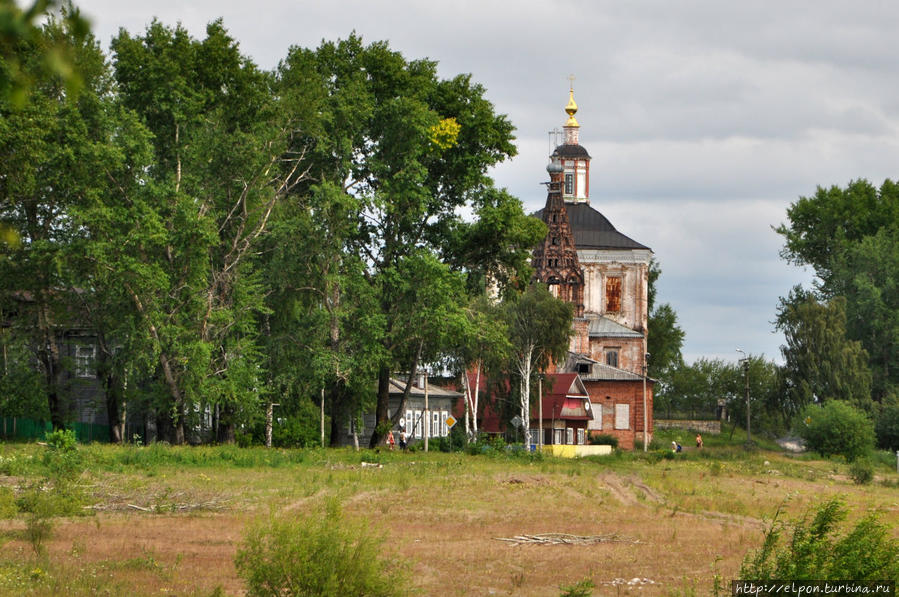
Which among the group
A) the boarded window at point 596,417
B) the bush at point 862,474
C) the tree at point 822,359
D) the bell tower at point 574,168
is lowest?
the bush at point 862,474

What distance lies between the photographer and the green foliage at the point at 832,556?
39.4ft

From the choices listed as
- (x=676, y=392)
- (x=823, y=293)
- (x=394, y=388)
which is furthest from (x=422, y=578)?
(x=676, y=392)

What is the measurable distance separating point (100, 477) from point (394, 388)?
41.5m

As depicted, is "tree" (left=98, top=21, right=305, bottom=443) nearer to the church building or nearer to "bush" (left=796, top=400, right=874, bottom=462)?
the church building

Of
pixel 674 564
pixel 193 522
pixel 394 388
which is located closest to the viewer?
pixel 674 564

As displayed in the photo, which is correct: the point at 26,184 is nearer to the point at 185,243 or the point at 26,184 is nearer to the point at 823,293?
the point at 185,243

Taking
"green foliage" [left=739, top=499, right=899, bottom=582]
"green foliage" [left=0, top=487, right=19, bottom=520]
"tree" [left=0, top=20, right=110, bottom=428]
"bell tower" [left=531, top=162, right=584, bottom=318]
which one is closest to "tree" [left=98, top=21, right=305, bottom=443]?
"tree" [left=0, top=20, right=110, bottom=428]

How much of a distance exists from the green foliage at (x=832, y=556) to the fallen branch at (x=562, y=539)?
9943mm

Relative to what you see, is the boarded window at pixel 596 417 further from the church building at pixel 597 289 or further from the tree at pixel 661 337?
the tree at pixel 661 337

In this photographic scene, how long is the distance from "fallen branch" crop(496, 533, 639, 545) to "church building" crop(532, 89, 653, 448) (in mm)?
49046

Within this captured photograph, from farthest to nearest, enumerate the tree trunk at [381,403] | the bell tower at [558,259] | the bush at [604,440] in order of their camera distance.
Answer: the bell tower at [558,259] → the bush at [604,440] → the tree trunk at [381,403]

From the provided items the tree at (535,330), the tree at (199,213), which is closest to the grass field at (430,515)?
the tree at (199,213)

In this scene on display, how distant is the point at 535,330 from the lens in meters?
61.2

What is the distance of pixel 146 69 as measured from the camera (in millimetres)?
44844
